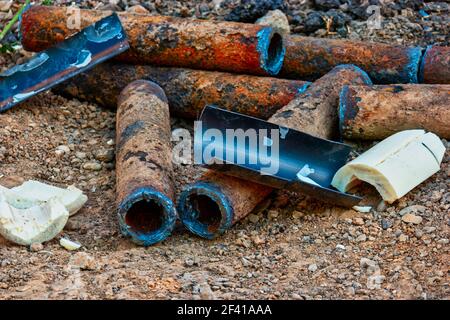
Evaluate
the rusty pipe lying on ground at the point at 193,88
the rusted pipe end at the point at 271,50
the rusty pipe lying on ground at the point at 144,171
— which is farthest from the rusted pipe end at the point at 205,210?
the rusted pipe end at the point at 271,50

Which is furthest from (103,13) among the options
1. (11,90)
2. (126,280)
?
(126,280)

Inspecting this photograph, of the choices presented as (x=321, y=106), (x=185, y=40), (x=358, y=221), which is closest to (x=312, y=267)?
(x=358, y=221)

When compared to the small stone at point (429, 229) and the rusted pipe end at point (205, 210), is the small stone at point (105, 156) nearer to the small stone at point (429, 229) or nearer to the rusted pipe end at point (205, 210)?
the rusted pipe end at point (205, 210)

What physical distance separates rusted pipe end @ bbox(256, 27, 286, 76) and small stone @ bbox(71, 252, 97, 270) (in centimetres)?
212

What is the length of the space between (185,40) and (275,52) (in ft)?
2.09

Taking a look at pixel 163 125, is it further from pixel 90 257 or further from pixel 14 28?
pixel 14 28

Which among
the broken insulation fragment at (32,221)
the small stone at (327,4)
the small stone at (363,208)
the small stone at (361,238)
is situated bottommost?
the small stone at (327,4)

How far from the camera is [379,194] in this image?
15.3ft

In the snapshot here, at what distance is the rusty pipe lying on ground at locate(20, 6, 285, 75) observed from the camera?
18.7ft

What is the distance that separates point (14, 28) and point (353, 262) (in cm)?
402

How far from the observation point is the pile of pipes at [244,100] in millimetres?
4477

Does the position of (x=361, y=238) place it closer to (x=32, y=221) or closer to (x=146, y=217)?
(x=146, y=217)

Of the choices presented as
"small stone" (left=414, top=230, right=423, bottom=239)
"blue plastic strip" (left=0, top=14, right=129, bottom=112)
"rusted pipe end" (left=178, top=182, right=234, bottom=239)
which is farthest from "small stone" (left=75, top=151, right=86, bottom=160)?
"small stone" (left=414, top=230, right=423, bottom=239)

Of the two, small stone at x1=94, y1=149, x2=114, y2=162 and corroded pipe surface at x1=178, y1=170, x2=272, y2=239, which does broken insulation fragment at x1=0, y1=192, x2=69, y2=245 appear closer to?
corroded pipe surface at x1=178, y1=170, x2=272, y2=239
